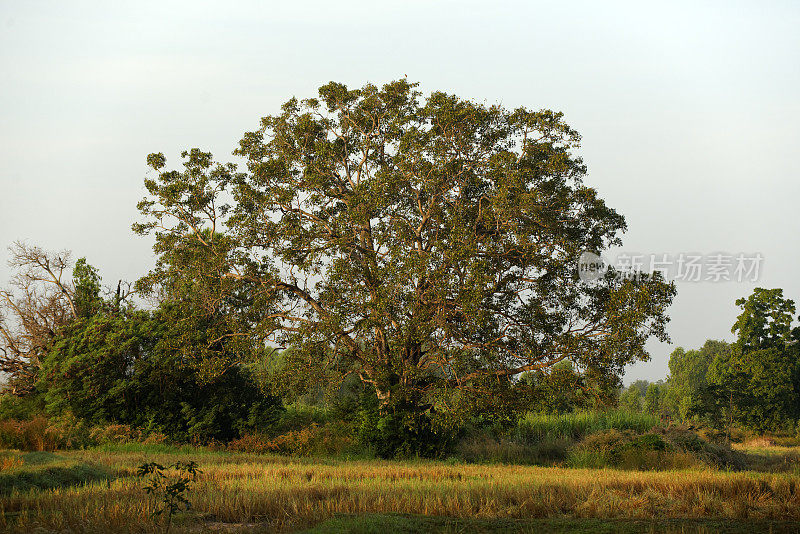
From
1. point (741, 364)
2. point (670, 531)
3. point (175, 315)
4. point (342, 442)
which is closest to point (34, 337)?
point (175, 315)

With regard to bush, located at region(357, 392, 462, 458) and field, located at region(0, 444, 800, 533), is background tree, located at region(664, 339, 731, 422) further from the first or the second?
field, located at region(0, 444, 800, 533)

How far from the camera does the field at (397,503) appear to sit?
852cm

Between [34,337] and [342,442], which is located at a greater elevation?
[34,337]

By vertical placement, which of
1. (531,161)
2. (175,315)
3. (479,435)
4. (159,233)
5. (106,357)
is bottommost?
(479,435)

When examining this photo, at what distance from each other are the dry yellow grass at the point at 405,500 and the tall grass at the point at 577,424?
1244cm

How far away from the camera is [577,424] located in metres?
26.2

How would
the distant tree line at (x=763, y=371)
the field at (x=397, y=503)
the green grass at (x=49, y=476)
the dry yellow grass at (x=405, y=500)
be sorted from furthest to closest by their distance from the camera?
the distant tree line at (x=763, y=371) → the green grass at (x=49, y=476) → the dry yellow grass at (x=405, y=500) → the field at (x=397, y=503)

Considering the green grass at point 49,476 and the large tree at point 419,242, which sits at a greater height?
the large tree at point 419,242

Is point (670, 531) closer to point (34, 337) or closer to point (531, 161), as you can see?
point (531, 161)

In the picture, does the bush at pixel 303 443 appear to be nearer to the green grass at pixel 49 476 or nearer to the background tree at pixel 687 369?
the green grass at pixel 49 476

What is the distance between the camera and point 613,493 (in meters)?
10.7

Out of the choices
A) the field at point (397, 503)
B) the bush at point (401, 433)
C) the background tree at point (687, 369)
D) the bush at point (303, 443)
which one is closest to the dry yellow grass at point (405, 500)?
the field at point (397, 503)

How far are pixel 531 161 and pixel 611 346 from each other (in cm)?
657

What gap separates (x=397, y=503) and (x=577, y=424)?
18.3 m
